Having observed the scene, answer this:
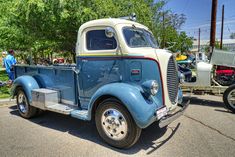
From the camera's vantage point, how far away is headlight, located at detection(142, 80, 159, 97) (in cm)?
400

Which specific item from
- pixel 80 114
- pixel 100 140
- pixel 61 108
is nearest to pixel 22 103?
pixel 61 108

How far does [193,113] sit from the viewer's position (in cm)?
661

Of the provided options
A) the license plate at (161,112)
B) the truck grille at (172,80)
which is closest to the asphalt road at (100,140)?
the license plate at (161,112)

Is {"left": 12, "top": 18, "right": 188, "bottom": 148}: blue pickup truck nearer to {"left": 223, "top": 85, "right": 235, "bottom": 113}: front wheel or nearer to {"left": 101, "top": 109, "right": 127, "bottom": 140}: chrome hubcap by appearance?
{"left": 101, "top": 109, "right": 127, "bottom": 140}: chrome hubcap

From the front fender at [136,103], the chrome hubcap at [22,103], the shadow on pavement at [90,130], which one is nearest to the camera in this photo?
the front fender at [136,103]

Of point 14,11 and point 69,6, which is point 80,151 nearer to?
point 69,6

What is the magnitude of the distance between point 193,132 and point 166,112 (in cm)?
116

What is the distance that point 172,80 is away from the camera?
4633 millimetres

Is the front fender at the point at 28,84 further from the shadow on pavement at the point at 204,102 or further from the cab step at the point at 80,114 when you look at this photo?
the shadow on pavement at the point at 204,102

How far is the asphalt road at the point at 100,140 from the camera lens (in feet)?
13.5

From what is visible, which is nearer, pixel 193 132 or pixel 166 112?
pixel 166 112

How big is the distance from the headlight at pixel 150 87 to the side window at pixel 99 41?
3.34ft

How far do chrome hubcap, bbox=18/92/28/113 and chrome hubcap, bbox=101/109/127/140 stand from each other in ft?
9.27

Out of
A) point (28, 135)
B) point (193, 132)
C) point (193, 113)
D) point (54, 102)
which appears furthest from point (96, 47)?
point (193, 113)
